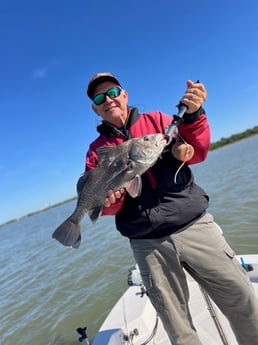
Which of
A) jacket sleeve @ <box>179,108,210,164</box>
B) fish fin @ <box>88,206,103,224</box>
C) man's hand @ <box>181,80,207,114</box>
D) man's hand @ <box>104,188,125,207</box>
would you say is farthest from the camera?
fish fin @ <box>88,206,103,224</box>

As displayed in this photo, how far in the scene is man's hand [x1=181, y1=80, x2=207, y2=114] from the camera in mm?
2492

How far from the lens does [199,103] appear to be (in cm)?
252

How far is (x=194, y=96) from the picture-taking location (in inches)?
98.1

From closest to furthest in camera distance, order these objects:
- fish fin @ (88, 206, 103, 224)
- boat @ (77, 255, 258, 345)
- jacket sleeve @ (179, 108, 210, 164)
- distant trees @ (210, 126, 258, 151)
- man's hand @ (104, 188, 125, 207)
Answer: jacket sleeve @ (179, 108, 210, 164)
man's hand @ (104, 188, 125, 207)
fish fin @ (88, 206, 103, 224)
boat @ (77, 255, 258, 345)
distant trees @ (210, 126, 258, 151)

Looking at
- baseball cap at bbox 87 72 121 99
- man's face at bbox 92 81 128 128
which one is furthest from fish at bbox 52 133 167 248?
baseball cap at bbox 87 72 121 99

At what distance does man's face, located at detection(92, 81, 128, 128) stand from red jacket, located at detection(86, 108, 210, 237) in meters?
0.07

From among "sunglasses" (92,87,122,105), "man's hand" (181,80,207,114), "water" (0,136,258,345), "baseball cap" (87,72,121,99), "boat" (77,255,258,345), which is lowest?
"water" (0,136,258,345)

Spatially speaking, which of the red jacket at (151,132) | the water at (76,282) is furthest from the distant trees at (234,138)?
the red jacket at (151,132)

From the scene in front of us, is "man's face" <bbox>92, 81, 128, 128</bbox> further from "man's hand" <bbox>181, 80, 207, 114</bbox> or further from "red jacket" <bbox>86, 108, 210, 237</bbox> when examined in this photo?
"man's hand" <bbox>181, 80, 207, 114</bbox>

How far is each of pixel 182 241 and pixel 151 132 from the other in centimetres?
116

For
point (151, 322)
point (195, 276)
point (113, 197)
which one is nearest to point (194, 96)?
point (113, 197)

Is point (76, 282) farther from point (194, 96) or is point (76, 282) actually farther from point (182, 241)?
point (194, 96)

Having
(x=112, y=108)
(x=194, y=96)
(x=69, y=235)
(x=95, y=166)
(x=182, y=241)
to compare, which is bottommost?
(x=182, y=241)

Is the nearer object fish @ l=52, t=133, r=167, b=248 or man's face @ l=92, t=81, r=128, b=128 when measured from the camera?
fish @ l=52, t=133, r=167, b=248
